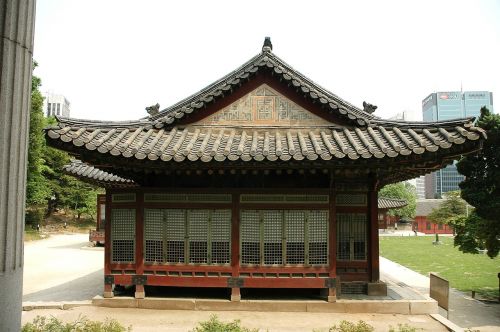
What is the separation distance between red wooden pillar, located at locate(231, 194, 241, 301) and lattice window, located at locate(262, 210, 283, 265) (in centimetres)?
84

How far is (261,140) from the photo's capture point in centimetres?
1276

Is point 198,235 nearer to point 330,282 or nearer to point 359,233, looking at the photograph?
point 330,282

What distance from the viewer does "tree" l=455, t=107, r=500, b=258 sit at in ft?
60.0

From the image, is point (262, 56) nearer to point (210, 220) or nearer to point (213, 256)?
point (210, 220)

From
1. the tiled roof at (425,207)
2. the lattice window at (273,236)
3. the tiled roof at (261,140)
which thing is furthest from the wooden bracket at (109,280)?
the tiled roof at (425,207)

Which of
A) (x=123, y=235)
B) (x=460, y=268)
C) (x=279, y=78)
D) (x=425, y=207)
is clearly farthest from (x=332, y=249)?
(x=425, y=207)

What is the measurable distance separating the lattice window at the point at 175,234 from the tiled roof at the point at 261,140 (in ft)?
7.39

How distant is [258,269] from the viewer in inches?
496

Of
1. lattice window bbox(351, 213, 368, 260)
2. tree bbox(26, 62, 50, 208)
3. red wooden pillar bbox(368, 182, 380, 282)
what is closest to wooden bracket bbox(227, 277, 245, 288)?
lattice window bbox(351, 213, 368, 260)

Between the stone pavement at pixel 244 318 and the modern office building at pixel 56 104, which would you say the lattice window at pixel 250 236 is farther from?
the modern office building at pixel 56 104

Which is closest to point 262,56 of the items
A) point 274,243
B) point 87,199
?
point 274,243

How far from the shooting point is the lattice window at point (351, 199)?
13844 millimetres

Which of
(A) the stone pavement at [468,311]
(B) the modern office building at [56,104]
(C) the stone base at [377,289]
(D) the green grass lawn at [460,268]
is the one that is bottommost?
(D) the green grass lawn at [460,268]

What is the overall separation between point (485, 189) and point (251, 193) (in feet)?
39.9
